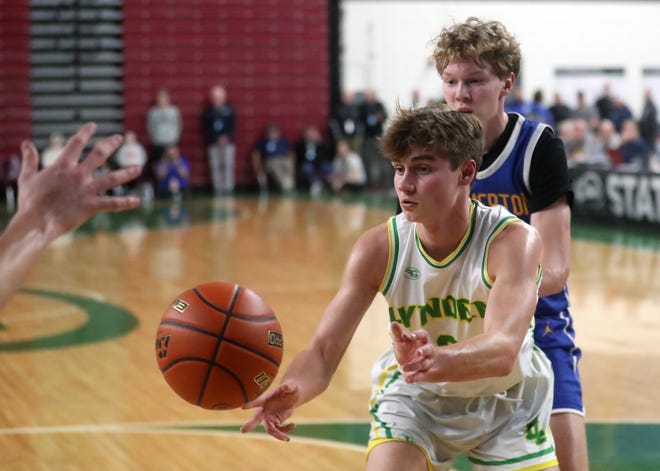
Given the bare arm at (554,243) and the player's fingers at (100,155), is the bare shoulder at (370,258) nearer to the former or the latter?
the bare arm at (554,243)

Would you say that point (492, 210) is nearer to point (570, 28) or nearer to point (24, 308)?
point (24, 308)

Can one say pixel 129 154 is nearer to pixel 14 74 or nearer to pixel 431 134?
pixel 14 74

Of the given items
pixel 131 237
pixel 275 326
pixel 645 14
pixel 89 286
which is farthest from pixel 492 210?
pixel 645 14

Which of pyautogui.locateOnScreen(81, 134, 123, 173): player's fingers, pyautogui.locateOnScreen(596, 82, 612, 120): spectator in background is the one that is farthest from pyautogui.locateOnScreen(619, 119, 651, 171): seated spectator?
pyautogui.locateOnScreen(81, 134, 123, 173): player's fingers

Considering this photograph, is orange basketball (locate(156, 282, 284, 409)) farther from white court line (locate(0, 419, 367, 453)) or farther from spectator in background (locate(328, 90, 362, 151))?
spectator in background (locate(328, 90, 362, 151))

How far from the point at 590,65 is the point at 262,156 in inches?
369

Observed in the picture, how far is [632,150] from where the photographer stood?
16281 millimetres

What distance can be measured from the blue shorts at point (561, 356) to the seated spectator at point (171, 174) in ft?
55.5

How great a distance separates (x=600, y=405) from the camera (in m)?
6.75

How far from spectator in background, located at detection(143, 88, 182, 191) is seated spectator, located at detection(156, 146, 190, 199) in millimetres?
167

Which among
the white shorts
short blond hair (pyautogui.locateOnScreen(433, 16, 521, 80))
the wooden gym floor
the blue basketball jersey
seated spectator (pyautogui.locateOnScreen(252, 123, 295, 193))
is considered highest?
short blond hair (pyautogui.locateOnScreen(433, 16, 521, 80))

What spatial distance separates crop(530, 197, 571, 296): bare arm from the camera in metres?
3.87

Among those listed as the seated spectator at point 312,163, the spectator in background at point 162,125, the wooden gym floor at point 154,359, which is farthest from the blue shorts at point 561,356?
the seated spectator at point 312,163

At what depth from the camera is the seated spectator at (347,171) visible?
2095cm
